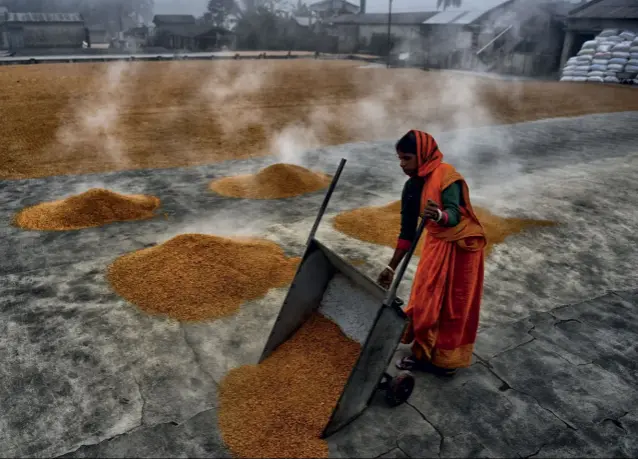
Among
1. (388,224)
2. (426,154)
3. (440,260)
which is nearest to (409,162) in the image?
(426,154)

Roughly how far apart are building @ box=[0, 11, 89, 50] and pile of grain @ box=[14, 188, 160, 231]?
135 feet

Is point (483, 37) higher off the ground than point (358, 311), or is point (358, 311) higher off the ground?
point (483, 37)

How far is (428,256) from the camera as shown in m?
3.35

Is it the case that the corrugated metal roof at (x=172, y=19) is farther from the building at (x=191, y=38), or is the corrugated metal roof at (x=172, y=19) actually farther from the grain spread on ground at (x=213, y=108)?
the grain spread on ground at (x=213, y=108)

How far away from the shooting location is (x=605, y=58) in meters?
24.6

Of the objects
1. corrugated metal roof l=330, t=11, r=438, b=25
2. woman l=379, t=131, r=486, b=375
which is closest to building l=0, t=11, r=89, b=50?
corrugated metal roof l=330, t=11, r=438, b=25

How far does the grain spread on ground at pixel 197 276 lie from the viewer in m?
4.46

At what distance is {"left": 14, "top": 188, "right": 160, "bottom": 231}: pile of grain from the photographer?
632cm

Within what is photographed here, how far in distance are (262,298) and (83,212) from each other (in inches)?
131

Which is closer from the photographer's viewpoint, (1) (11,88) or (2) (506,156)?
(2) (506,156)

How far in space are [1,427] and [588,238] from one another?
270 inches

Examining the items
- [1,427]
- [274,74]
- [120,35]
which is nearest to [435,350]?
[1,427]

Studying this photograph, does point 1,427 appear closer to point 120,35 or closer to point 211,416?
point 211,416

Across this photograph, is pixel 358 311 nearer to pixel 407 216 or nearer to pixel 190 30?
pixel 407 216
